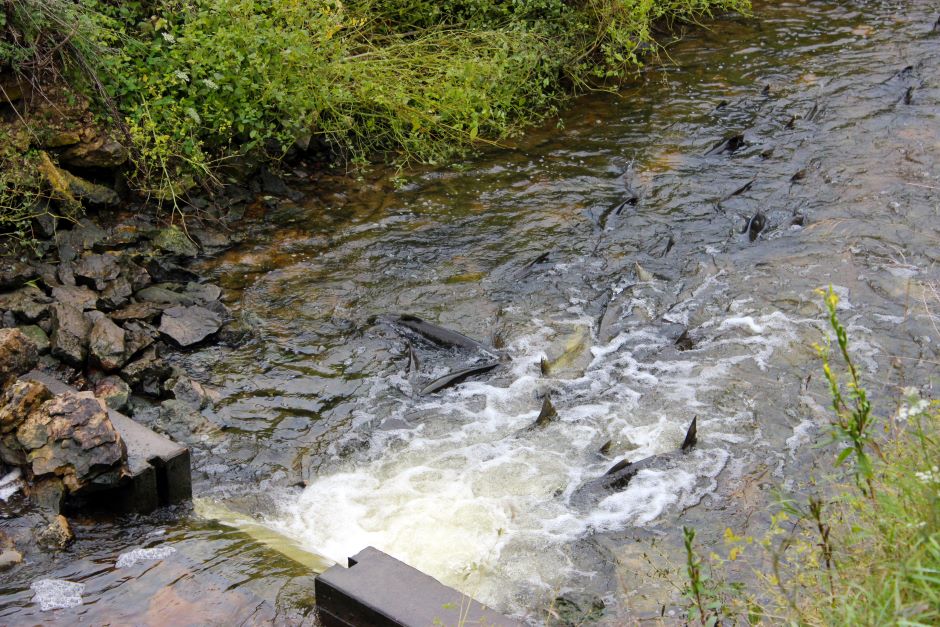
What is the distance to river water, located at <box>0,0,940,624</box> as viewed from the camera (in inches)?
173

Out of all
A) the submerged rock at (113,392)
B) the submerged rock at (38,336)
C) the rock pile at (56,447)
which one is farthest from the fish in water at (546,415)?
the submerged rock at (38,336)

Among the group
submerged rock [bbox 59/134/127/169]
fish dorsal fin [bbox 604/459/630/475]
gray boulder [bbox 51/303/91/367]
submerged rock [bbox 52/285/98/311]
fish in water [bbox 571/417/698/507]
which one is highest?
submerged rock [bbox 59/134/127/169]

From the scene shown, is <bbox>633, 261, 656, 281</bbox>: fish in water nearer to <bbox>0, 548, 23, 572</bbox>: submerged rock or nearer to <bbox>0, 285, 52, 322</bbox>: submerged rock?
<bbox>0, 285, 52, 322</bbox>: submerged rock

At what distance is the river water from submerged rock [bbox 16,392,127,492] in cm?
32

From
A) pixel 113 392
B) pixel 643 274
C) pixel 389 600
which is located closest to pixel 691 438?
pixel 643 274

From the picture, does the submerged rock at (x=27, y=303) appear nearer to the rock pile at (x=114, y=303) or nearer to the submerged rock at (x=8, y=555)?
the rock pile at (x=114, y=303)

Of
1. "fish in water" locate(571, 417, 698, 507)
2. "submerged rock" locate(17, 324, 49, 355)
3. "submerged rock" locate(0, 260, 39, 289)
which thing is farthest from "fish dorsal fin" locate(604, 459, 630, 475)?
"submerged rock" locate(0, 260, 39, 289)

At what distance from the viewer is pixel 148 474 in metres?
4.46

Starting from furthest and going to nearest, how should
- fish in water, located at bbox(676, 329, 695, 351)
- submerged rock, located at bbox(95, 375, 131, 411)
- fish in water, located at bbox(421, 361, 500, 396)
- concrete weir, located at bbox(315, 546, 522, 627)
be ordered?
fish in water, located at bbox(676, 329, 695, 351) → fish in water, located at bbox(421, 361, 500, 396) → submerged rock, located at bbox(95, 375, 131, 411) → concrete weir, located at bbox(315, 546, 522, 627)

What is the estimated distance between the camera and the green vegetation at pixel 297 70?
23.0ft

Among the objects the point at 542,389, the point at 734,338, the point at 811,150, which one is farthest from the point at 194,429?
the point at 811,150

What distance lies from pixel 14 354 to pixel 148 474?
1139 mm

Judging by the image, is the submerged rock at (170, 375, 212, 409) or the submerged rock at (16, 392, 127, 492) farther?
the submerged rock at (170, 375, 212, 409)

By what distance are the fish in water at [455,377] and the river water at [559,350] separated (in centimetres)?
6
